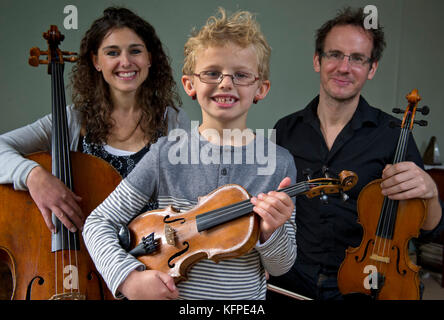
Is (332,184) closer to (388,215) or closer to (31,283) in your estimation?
(388,215)

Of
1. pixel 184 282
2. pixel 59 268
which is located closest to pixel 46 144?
pixel 59 268

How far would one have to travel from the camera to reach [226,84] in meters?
0.76

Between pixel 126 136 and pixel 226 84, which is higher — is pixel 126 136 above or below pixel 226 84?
below

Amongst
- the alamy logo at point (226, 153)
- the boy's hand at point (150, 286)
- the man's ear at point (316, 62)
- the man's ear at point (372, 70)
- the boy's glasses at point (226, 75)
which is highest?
the man's ear at point (316, 62)

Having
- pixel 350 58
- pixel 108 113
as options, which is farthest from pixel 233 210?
pixel 350 58

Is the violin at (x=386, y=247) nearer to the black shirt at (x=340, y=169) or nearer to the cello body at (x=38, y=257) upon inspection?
the black shirt at (x=340, y=169)

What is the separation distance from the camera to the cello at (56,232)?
2.96ft

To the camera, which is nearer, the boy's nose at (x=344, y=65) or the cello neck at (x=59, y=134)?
the cello neck at (x=59, y=134)

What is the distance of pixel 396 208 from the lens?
1.03 metres

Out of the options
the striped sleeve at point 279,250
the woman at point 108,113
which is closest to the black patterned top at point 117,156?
the woman at point 108,113

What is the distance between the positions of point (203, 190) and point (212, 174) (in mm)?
43

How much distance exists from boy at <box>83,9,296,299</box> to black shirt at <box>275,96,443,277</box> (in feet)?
1.22

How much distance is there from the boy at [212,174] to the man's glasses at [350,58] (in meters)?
0.42

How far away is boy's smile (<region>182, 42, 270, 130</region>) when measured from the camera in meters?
0.77
